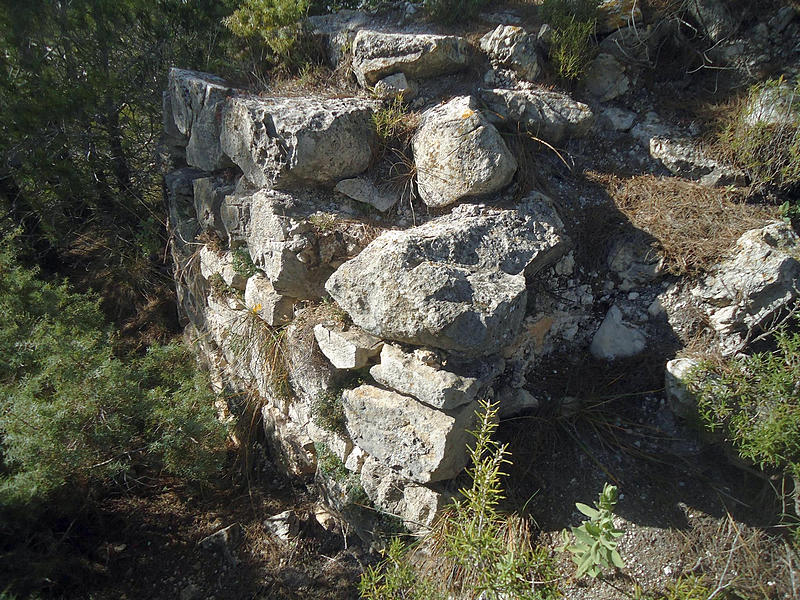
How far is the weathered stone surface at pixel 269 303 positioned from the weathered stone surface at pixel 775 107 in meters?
3.31

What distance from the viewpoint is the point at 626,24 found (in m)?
3.66

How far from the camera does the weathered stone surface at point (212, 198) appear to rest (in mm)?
4086

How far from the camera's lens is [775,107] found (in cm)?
317

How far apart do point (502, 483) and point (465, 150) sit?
201cm

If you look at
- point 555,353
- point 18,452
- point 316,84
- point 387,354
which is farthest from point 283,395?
point 316,84

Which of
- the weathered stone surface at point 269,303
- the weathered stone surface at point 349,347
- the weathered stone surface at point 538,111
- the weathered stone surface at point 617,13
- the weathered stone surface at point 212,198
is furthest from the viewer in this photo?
the weathered stone surface at point 212,198

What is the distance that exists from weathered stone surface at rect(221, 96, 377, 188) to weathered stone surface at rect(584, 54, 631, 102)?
1.69 m

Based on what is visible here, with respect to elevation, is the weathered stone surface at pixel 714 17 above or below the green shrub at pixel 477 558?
above

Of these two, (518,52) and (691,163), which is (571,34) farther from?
(691,163)

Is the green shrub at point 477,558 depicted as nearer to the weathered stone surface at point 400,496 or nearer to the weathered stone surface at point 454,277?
the weathered stone surface at point 400,496

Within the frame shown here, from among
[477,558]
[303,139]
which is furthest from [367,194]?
[477,558]

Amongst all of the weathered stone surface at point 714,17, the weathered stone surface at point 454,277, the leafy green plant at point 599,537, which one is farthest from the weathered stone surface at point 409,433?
the weathered stone surface at point 714,17

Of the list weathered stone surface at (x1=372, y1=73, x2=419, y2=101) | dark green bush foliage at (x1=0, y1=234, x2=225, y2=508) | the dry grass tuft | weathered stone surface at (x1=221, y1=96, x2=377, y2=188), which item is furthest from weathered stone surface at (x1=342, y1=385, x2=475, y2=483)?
weathered stone surface at (x1=372, y1=73, x2=419, y2=101)

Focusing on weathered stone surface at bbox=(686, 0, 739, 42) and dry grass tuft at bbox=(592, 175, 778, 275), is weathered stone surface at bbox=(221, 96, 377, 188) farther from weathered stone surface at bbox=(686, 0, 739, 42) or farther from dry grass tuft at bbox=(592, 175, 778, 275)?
weathered stone surface at bbox=(686, 0, 739, 42)
